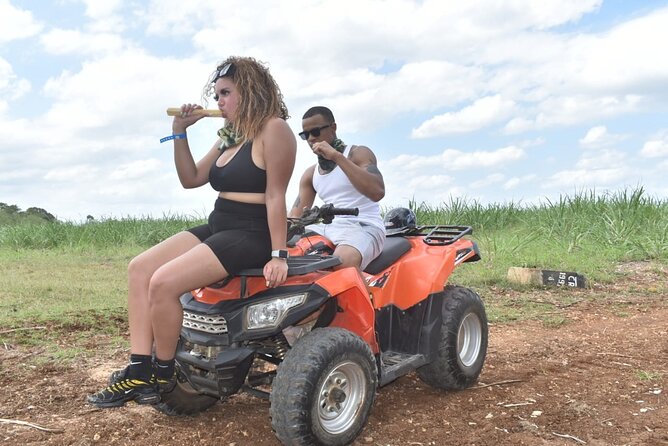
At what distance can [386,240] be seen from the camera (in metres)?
4.76

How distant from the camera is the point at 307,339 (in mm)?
3508

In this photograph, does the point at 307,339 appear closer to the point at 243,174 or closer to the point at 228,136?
the point at 243,174

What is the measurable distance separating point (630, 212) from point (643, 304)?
7.20 meters

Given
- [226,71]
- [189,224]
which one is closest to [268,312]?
[226,71]

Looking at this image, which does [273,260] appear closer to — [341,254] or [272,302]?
[272,302]

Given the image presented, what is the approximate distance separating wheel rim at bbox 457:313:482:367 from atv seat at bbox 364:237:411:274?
2.53 feet

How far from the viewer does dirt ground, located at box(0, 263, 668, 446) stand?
3.98 meters

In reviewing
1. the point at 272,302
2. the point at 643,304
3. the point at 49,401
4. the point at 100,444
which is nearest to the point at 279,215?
the point at 272,302

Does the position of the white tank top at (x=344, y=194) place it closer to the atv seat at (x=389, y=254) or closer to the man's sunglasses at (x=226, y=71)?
the atv seat at (x=389, y=254)

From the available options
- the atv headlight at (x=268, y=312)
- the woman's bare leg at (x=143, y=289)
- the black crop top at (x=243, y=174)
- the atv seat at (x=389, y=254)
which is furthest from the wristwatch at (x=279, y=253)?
the atv seat at (x=389, y=254)

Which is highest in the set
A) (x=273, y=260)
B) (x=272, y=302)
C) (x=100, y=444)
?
(x=273, y=260)

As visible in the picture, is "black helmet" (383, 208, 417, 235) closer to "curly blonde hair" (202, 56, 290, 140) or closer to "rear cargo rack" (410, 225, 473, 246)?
"rear cargo rack" (410, 225, 473, 246)

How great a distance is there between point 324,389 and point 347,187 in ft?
5.70

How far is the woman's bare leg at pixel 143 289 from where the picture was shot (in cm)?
352
